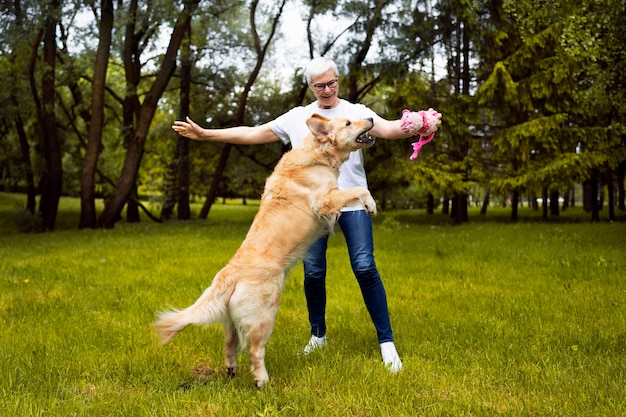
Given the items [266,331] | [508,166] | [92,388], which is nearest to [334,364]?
[266,331]

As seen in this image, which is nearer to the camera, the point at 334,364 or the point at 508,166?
the point at 334,364

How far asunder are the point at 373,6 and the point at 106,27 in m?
9.31

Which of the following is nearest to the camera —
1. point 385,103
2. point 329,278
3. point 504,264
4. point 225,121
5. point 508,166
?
point 329,278

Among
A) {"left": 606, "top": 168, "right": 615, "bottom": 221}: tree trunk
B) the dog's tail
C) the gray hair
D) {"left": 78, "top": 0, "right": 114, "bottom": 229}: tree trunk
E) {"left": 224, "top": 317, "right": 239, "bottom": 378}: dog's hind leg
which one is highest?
{"left": 78, "top": 0, "right": 114, "bottom": 229}: tree trunk

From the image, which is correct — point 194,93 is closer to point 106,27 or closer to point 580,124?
point 106,27

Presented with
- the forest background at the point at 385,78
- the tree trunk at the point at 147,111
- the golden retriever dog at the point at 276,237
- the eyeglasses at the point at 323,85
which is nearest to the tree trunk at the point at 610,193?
the forest background at the point at 385,78

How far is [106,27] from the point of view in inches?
664

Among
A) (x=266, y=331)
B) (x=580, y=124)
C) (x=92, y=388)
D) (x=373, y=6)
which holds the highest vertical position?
(x=373, y=6)

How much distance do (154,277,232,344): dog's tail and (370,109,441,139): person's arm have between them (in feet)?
6.18

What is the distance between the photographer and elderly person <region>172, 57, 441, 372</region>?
14.9 ft

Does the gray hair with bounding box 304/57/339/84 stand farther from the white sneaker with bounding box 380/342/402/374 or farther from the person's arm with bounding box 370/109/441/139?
the white sneaker with bounding box 380/342/402/374

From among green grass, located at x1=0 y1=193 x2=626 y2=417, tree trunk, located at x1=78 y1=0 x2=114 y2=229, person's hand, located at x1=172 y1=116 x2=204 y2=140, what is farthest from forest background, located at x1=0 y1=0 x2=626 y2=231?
person's hand, located at x1=172 y1=116 x2=204 y2=140

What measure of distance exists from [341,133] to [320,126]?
7.0 inches

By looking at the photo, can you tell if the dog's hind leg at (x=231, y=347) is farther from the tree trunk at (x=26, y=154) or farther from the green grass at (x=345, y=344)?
the tree trunk at (x=26, y=154)
